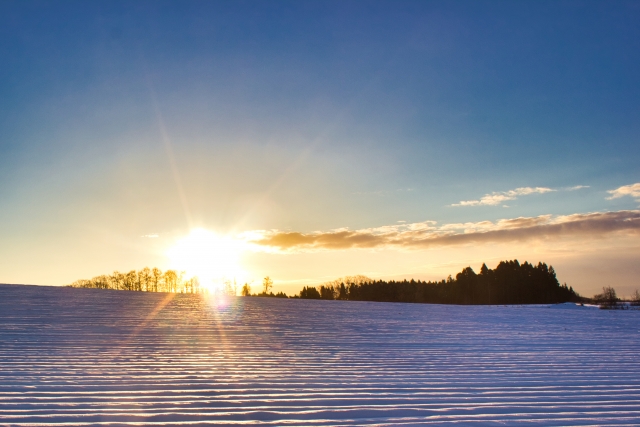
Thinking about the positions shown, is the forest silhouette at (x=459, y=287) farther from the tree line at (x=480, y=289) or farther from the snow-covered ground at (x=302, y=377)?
the snow-covered ground at (x=302, y=377)

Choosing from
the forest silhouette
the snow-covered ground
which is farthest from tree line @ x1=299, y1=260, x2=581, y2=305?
the snow-covered ground

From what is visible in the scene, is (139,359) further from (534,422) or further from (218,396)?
(534,422)

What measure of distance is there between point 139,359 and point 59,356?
1045 millimetres

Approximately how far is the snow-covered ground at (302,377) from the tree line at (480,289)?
67227 millimetres

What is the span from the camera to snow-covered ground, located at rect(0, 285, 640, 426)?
12.0ft

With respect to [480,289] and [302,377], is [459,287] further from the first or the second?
[302,377]

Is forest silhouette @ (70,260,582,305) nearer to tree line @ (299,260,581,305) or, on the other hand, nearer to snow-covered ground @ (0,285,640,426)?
tree line @ (299,260,581,305)

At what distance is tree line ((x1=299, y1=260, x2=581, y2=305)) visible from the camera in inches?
2815

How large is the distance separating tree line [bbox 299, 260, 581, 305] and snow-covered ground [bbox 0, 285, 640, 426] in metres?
67.2

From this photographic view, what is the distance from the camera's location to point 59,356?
239 inches

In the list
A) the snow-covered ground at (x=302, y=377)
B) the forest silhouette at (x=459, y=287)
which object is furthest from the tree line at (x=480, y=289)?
the snow-covered ground at (x=302, y=377)

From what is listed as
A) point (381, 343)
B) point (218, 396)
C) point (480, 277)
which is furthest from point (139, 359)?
point (480, 277)

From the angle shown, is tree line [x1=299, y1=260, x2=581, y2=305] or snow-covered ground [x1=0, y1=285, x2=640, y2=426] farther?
tree line [x1=299, y1=260, x2=581, y2=305]

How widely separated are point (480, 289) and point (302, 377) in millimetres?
75710
